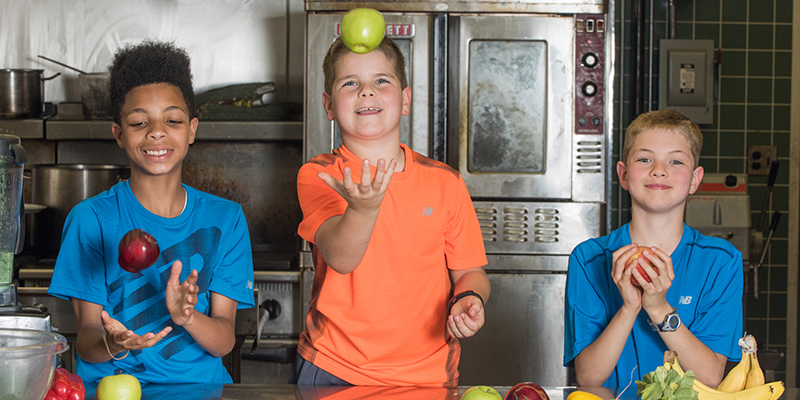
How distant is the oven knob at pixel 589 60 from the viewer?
2740mm

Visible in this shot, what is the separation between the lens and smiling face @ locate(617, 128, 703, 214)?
4.42ft

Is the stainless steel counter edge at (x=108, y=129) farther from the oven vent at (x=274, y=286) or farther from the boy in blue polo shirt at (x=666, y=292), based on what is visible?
the boy in blue polo shirt at (x=666, y=292)

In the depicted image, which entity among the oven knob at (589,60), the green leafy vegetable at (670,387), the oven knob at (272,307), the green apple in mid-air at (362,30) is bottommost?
the oven knob at (272,307)

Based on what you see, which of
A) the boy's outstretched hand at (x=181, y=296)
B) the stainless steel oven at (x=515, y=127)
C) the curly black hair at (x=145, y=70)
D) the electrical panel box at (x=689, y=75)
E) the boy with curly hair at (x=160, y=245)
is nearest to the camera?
the boy's outstretched hand at (x=181, y=296)

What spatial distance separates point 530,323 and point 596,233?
0.50 m

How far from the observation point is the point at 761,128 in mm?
3363

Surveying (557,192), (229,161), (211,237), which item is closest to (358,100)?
(211,237)

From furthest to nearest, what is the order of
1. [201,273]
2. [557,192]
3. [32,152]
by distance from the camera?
1. [32,152]
2. [557,192]
3. [201,273]

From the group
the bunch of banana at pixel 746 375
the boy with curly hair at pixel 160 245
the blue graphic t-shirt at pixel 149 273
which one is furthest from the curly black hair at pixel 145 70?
the bunch of banana at pixel 746 375

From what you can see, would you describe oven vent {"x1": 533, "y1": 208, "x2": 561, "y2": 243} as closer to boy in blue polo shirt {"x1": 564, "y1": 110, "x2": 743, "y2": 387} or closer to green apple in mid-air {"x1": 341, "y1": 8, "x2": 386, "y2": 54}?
boy in blue polo shirt {"x1": 564, "y1": 110, "x2": 743, "y2": 387}

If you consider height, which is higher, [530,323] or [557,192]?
[557,192]

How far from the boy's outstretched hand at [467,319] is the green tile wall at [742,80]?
7.79 ft

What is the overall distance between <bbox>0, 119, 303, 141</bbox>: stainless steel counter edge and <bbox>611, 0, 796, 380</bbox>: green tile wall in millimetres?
1772

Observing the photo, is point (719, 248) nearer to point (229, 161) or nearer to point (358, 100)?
point (358, 100)
